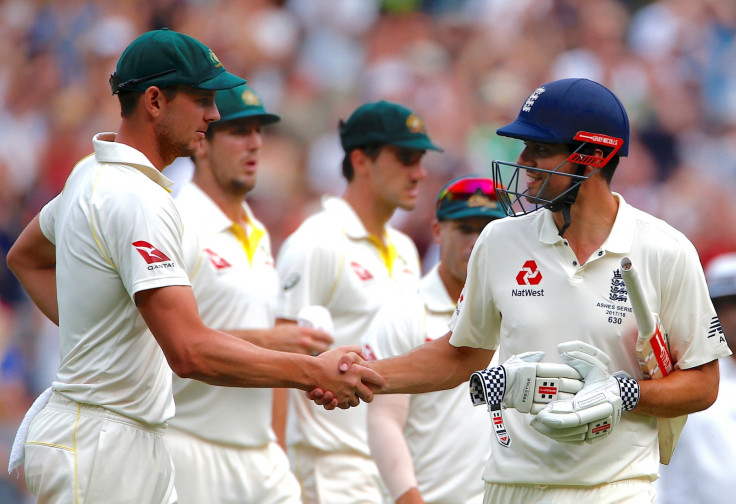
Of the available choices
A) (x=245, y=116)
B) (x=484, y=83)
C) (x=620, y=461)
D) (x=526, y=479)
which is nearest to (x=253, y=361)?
(x=526, y=479)

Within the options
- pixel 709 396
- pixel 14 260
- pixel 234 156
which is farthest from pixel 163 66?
pixel 709 396

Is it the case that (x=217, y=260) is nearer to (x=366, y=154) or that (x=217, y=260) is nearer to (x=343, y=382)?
(x=366, y=154)

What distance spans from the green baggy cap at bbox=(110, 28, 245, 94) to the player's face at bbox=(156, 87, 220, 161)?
7 centimetres

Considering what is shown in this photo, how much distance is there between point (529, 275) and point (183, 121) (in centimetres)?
149

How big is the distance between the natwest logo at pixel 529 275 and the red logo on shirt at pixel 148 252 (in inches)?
52.7

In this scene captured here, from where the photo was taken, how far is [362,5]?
13508mm

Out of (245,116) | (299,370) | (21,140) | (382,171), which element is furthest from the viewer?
(21,140)

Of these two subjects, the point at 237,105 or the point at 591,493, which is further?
the point at 237,105

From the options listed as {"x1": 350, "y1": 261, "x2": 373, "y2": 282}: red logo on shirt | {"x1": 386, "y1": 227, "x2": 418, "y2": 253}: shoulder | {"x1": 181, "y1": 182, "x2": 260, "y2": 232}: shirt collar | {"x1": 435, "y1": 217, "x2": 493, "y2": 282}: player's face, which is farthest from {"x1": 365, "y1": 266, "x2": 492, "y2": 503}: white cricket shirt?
{"x1": 386, "y1": 227, "x2": 418, "y2": 253}: shoulder

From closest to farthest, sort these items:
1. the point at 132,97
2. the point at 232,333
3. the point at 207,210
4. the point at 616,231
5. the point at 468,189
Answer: the point at 616,231 → the point at 132,97 → the point at 468,189 → the point at 232,333 → the point at 207,210

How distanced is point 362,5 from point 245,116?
7.17 meters

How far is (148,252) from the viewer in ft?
13.3

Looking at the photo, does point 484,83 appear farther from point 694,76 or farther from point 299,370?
point 299,370

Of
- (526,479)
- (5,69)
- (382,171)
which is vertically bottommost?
(526,479)
